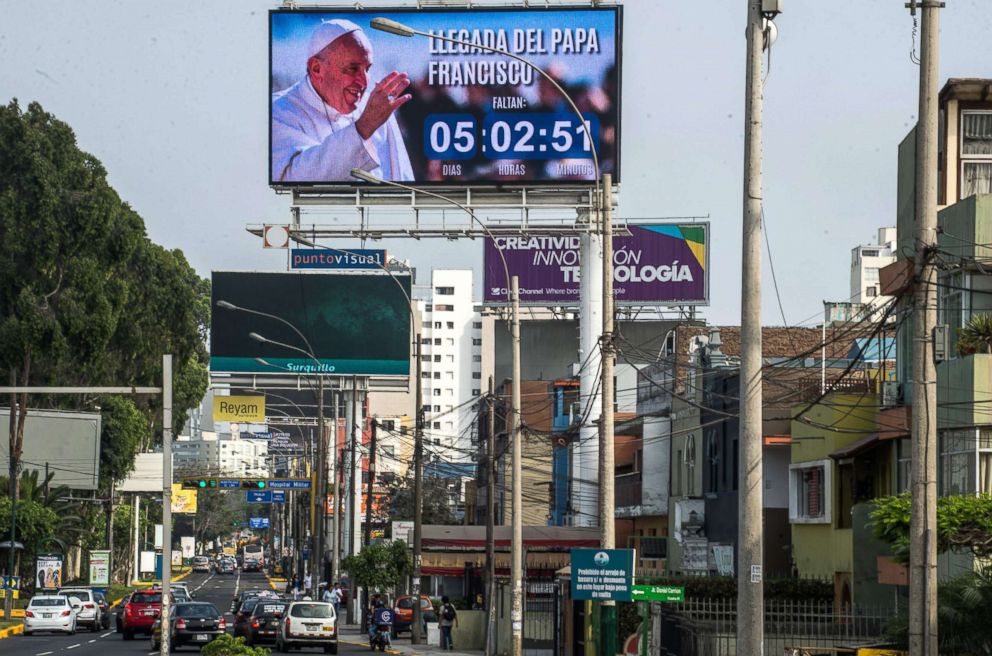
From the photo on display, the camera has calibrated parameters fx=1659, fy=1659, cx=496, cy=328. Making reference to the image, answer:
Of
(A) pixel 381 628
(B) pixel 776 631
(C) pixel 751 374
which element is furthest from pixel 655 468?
(C) pixel 751 374

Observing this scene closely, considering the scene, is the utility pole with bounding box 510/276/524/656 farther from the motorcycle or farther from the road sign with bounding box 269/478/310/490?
the road sign with bounding box 269/478/310/490

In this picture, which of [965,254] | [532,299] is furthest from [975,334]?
[532,299]

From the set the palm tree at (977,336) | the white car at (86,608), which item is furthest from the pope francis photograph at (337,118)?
the palm tree at (977,336)

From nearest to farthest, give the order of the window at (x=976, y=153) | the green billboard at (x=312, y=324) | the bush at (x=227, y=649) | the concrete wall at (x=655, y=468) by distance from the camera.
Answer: the bush at (x=227, y=649) < the window at (x=976, y=153) < the concrete wall at (x=655, y=468) < the green billboard at (x=312, y=324)

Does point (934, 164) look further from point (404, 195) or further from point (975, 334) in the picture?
point (404, 195)

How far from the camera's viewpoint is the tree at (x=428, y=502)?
357 feet

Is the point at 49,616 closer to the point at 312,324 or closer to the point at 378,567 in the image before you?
the point at 378,567

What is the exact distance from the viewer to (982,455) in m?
28.2

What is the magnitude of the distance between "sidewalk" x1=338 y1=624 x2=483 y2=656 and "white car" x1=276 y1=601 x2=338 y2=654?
7.78ft

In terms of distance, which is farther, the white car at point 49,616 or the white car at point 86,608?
the white car at point 86,608

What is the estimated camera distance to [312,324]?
80.2 meters

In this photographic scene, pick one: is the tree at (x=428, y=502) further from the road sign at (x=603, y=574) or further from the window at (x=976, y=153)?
the road sign at (x=603, y=574)

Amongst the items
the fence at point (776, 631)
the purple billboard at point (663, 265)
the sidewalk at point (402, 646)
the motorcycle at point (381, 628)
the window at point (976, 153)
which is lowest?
the sidewalk at point (402, 646)

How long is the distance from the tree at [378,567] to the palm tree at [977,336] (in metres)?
32.4
